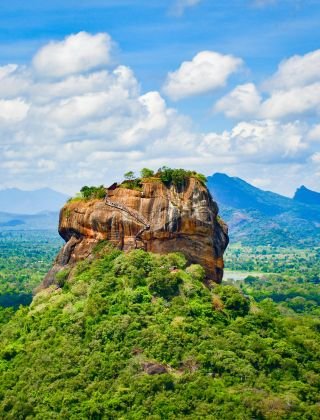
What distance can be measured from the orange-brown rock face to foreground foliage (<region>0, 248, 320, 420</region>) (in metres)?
1.25

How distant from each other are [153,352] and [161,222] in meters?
9.26

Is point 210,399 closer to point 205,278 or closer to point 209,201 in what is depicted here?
point 205,278

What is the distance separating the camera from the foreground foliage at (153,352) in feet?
102

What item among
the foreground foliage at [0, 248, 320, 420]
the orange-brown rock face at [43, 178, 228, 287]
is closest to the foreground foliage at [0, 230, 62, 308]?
the orange-brown rock face at [43, 178, 228, 287]

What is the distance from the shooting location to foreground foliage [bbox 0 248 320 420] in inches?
1222

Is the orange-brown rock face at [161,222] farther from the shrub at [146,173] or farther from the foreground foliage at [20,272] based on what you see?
the foreground foliage at [20,272]

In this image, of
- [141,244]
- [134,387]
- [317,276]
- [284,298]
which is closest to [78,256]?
[141,244]

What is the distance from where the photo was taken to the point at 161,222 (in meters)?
40.8

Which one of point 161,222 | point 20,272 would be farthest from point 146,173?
point 20,272

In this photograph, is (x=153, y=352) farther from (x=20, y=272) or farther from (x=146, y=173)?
(x=20, y=272)

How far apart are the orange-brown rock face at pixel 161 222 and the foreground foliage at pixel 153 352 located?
1.25 m

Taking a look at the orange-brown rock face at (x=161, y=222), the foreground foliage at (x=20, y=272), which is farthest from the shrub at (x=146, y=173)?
the foreground foliage at (x=20, y=272)

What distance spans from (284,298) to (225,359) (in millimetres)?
65642

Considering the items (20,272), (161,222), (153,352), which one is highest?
(161,222)
